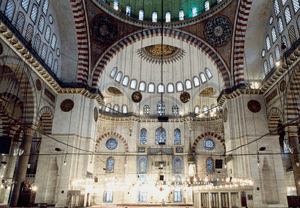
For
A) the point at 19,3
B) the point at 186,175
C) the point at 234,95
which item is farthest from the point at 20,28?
the point at 186,175

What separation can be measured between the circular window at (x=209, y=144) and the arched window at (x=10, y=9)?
17827 millimetres

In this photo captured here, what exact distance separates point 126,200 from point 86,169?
24.8 feet

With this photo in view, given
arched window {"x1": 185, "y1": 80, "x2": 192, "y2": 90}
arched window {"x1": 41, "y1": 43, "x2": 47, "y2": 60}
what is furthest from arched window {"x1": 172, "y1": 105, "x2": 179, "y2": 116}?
arched window {"x1": 41, "y1": 43, "x2": 47, "y2": 60}

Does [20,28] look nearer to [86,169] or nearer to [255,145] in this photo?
[86,169]

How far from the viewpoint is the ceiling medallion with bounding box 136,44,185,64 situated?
70.3ft

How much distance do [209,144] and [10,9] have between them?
1830 cm

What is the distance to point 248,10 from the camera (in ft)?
47.9

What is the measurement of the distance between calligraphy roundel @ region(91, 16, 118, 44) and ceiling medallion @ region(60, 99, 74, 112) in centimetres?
469

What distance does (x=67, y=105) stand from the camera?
14867 millimetres

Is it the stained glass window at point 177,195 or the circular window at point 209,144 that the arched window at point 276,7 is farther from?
the stained glass window at point 177,195

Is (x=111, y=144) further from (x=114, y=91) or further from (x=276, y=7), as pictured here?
(x=276, y=7)

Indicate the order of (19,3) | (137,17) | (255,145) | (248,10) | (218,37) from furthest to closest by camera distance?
(137,17) < (218,37) < (248,10) < (255,145) < (19,3)

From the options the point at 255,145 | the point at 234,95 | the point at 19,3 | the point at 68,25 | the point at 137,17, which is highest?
the point at 137,17

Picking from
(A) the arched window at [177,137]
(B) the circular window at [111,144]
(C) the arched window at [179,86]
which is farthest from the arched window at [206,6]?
(B) the circular window at [111,144]
